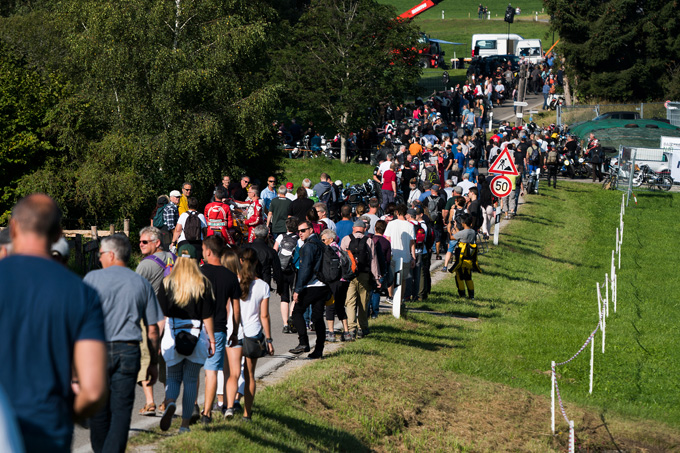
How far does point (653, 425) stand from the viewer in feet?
44.8

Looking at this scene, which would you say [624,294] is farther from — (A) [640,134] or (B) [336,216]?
(A) [640,134]

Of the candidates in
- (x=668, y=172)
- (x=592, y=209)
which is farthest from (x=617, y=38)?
(x=592, y=209)

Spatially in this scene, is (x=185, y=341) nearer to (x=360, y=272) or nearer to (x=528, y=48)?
(x=360, y=272)

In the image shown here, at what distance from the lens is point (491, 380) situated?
1421 centimetres

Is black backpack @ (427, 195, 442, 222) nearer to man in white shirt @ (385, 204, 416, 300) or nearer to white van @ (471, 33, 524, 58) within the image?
man in white shirt @ (385, 204, 416, 300)

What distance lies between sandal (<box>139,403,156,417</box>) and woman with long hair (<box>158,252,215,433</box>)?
100 centimetres

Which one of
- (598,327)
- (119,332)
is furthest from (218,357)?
(598,327)

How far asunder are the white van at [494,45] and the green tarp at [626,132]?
29.0 m

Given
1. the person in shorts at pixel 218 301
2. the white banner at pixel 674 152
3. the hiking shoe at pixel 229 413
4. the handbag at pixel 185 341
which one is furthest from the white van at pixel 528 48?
the handbag at pixel 185 341

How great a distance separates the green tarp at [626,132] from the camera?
42531 mm

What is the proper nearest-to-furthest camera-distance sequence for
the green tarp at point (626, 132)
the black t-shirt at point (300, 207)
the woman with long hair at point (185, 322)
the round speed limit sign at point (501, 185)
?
the woman with long hair at point (185, 322) → the black t-shirt at point (300, 207) → the round speed limit sign at point (501, 185) → the green tarp at point (626, 132)

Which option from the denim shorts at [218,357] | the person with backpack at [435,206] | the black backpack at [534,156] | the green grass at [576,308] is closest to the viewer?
the denim shorts at [218,357]

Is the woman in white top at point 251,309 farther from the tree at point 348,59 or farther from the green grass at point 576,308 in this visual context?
the tree at point 348,59

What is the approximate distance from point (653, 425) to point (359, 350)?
4.81 m
